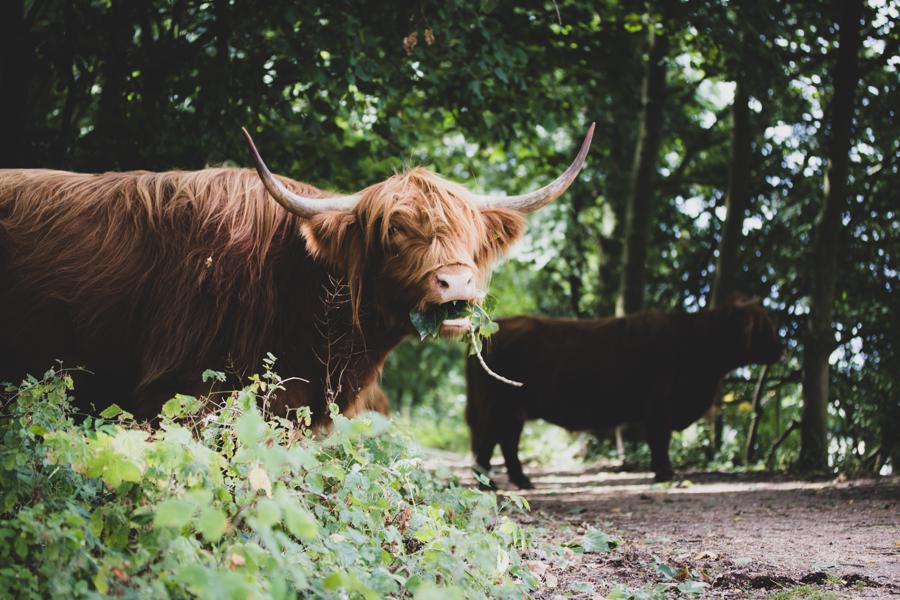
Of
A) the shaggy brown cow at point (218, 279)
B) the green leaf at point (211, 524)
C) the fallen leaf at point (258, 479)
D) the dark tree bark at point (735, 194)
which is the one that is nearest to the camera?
the green leaf at point (211, 524)

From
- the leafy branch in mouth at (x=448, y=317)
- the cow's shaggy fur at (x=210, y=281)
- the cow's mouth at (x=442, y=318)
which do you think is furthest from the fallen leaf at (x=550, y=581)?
the cow's shaggy fur at (x=210, y=281)

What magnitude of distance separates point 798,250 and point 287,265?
6.81 m

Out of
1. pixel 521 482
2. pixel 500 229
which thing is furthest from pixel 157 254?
pixel 521 482

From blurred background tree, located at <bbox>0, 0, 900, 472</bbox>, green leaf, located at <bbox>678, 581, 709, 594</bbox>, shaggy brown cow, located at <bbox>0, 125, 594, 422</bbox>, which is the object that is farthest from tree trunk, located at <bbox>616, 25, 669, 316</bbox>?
green leaf, located at <bbox>678, 581, 709, 594</bbox>

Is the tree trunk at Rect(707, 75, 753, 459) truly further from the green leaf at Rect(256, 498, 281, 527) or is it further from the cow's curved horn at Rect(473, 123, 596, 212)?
the green leaf at Rect(256, 498, 281, 527)

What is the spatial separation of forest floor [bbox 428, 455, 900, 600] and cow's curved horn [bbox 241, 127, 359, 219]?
175cm

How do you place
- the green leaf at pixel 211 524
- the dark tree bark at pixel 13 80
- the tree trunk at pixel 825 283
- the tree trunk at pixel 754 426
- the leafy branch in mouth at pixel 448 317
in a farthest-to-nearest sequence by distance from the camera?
the tree trunk at pixel 754 426, the tree trunk at pixel 825 283, the dark tree bark at pixel 13 80, the leafy branch in mouth at pixel 448 317, the green leaf at pixel 211 524

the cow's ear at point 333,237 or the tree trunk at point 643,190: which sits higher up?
the tree trunk at point 643,190

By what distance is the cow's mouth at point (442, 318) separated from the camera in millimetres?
3570

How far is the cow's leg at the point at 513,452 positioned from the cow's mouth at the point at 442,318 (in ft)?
12.3

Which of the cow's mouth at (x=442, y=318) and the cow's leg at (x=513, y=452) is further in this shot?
the cow's leg at (x=513, y=452)

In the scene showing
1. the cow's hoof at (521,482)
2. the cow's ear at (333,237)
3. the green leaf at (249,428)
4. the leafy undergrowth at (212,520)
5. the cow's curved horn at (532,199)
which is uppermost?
the cow's curved horn at (532,199)

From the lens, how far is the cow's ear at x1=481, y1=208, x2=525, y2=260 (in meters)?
4.16

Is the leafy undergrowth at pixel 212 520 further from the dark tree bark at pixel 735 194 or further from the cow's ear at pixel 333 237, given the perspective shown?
the dark tree bark at pixel 735 194
